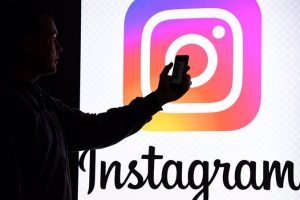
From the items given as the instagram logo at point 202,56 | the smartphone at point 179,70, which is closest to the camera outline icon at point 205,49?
the instagram logo at point 202,56

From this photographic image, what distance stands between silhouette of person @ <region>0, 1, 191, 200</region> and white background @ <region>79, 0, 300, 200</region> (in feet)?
1.92

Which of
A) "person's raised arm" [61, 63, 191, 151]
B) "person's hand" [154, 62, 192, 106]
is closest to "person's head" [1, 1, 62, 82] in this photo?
"person's raised arm" [61, 63, 191, 151]

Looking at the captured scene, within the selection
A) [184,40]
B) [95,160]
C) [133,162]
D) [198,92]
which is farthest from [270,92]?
[95,160]

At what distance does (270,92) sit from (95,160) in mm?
854

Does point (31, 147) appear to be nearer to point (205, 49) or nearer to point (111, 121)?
point (111, 121)

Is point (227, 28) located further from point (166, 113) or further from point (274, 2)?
point (166, 113)

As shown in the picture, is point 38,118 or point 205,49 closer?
point 38,118

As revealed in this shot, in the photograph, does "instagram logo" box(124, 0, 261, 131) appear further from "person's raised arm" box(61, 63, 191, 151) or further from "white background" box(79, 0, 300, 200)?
"person's raised arm" box(61, 63, 191, 151)

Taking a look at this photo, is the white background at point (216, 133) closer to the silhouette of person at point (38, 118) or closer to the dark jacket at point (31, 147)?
the silhouette of person at point (38, 118)

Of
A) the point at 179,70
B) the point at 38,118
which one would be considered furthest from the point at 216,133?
the point at 38,118

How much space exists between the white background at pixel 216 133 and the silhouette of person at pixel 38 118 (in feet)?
1.92

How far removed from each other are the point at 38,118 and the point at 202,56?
98 centimetres

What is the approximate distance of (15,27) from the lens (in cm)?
111

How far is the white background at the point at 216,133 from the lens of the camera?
1.75 m
